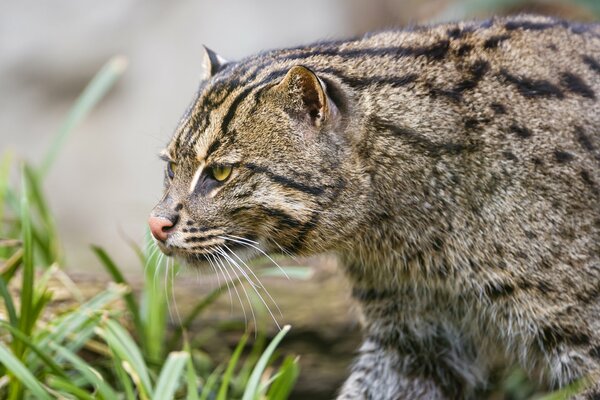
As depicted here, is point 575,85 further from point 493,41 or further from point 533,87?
point 493,41

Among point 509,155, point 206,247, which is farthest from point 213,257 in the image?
point 509,155

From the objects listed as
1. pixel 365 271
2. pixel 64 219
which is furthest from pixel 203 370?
pixel 64 219

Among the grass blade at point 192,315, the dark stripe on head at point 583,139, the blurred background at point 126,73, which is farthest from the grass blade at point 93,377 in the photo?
the blurred background at point 126,73

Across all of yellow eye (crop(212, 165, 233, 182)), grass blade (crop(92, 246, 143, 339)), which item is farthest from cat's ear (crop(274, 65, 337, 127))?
grass blade (crop(92, 246, 143, 339))

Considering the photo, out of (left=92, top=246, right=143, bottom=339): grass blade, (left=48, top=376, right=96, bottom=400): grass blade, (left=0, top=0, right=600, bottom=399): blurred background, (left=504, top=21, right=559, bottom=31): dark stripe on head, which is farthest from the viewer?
(left=0, top=0, right=600, bottom=399): blurred background

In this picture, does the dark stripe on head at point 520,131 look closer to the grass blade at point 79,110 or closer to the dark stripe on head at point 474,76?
the dark stripe on head at point 474,76

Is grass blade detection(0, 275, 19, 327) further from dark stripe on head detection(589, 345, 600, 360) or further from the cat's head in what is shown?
dark stripe on head detection(589, 345, 600, 360)
